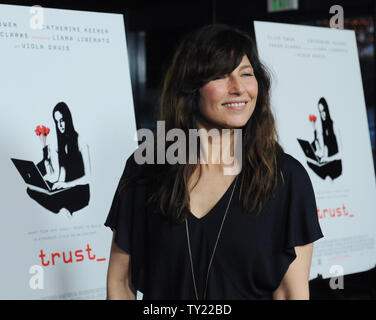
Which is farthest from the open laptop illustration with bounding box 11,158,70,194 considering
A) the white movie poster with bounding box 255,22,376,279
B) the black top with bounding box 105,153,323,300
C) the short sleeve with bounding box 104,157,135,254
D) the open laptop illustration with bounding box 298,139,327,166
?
the open laptop illustration with bounding box 298,139,327,166

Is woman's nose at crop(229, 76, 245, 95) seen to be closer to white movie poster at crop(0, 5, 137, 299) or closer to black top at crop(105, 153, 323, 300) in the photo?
black top at crop(105, 153, 323, 300)

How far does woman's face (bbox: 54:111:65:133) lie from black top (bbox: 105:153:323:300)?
853 mm

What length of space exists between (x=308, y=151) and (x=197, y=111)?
4.48 ft

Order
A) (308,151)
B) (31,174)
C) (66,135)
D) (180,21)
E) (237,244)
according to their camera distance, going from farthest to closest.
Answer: (180,21) < (308,151) < (66,135) < (31,174) < (237,244)

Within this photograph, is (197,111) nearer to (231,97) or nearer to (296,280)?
(231,97)

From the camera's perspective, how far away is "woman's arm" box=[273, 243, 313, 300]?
1426 mm

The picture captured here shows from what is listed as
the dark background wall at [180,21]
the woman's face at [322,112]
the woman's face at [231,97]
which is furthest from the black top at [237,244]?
the dark background wall at [180,21]

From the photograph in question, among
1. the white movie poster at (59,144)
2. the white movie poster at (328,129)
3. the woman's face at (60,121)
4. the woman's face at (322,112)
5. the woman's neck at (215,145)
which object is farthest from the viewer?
the woman's face at (322,112)

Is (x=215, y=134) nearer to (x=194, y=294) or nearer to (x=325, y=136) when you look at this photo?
(x=194, y=294)

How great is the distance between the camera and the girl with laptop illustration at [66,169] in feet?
7.13

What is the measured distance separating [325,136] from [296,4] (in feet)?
5.01

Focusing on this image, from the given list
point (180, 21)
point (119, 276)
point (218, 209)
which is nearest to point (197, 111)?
point (218, 209)

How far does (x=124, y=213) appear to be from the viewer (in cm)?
154

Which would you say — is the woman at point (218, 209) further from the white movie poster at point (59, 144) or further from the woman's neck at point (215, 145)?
the white movie poster at point (59, 144)
